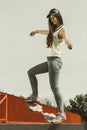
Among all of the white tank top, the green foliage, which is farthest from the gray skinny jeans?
the green foliage

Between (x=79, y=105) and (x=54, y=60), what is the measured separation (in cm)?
10458

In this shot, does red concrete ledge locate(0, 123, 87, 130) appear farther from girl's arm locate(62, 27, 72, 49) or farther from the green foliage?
the green foliage

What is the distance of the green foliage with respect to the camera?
108 m

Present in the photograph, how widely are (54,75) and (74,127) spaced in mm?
1284

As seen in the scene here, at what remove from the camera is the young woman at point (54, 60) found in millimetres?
8859

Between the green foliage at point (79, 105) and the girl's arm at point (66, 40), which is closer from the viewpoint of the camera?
the girl's arm at point (66, 40)

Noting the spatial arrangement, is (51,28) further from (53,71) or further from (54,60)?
(53,71)

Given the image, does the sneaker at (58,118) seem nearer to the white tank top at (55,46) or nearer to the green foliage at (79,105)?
the white tank top at (55,46)

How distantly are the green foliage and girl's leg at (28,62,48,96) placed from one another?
97.2 m

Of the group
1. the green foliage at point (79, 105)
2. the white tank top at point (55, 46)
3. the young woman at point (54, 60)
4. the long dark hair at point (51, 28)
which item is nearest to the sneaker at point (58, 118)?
the young woman at point (54, 60)

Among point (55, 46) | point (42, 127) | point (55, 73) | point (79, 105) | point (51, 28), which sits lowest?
point (42, 127)

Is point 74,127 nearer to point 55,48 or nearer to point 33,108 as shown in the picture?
point 33,108

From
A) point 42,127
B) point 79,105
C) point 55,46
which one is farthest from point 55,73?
point 79,105

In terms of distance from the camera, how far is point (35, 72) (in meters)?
9.01
